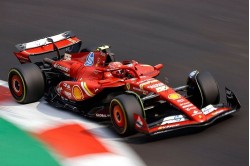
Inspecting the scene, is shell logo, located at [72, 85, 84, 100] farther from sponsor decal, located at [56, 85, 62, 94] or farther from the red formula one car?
sponsor decal, located at [56, 85, 62, 94]

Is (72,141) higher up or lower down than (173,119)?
lower down

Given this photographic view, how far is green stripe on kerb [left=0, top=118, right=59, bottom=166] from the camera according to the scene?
324 inches

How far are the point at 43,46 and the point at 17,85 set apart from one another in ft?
3.49

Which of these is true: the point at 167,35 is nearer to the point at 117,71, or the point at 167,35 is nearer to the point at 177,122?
the point at 117,71

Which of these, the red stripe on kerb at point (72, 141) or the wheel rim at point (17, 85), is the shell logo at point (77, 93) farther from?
the wheel rim at point (17, 85)

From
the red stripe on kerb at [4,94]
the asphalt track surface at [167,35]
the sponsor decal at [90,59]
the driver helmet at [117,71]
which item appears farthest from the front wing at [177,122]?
the red stripe on kerb at [4,94]

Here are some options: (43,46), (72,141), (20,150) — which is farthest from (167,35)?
(20,150)

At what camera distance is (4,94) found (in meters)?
11.2

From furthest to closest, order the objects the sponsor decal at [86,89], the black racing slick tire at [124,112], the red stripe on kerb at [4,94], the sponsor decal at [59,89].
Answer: the red stripe on kerb at [4,94] → the sponsor decal at [59,89] → the sponsor decal at [86,89] → the black racing slick tire at [124,112]

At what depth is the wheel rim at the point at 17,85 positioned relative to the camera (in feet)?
34.8

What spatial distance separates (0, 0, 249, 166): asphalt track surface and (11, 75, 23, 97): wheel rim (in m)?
1.40

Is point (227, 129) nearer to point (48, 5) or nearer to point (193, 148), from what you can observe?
point (193, 148)

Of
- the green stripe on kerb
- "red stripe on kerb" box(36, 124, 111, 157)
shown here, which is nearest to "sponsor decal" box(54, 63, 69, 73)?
"red stripe on kerb" box(36, 124, 111, 157)

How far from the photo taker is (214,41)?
14.0 meters
